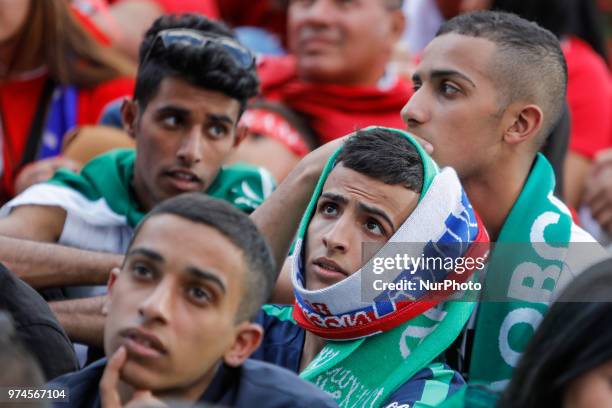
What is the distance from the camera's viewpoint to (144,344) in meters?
2.68

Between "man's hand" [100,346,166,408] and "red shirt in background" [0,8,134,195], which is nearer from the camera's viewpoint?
"man's hand" [100,346,166,408]

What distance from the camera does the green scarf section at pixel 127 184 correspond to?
4109 mm

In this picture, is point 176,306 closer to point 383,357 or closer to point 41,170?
point 383,357

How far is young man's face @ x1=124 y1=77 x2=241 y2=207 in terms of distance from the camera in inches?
160

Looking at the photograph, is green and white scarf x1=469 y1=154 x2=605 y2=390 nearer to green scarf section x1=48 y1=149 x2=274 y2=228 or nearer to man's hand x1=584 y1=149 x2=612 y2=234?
green scarf section x1=48 y1=149 x2=274 y2=228

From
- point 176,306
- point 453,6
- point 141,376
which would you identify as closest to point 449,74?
point 176,306

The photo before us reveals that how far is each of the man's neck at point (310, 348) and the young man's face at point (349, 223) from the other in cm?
21

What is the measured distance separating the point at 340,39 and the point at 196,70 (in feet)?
4.16

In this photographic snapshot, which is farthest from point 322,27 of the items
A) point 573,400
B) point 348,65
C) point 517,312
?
point 573,400

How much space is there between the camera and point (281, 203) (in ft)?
12.1

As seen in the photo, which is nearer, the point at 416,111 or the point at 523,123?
the point at 416,111

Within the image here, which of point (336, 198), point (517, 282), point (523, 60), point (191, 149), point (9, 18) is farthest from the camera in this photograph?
point (9, 18)

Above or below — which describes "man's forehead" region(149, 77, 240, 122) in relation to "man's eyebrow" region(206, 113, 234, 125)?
above

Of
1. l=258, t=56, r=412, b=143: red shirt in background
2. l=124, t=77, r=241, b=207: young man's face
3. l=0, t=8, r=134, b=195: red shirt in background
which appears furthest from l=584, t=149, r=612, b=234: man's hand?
l=0, t=8, r=134, b=195: red shirt in background
